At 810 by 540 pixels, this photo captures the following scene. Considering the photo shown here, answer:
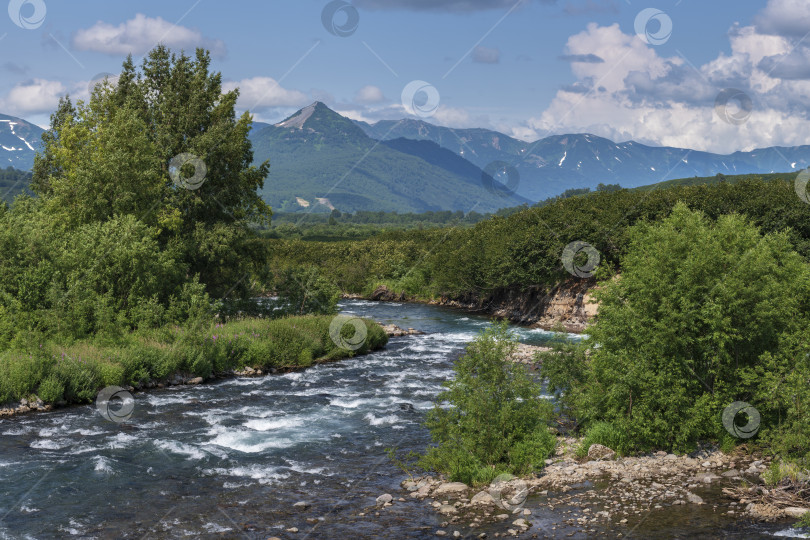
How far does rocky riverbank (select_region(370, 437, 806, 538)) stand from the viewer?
14.5m

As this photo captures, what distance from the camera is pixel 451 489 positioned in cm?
1688

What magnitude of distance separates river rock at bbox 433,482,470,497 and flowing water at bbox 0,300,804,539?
841 mm

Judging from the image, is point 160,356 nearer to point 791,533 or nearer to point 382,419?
point 382,419

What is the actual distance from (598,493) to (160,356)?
72.6 feet

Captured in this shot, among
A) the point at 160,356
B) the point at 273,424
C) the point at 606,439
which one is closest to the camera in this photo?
the point at 606,439

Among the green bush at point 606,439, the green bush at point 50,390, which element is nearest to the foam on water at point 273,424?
the green bush at point 50,390

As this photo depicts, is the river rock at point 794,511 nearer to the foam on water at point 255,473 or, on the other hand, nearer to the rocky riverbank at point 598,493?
the rocky riverbank at point 598,493

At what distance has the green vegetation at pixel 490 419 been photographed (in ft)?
58.5

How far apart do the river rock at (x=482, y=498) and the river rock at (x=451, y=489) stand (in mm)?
611

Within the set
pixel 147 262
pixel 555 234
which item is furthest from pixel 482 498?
pixel 555 234

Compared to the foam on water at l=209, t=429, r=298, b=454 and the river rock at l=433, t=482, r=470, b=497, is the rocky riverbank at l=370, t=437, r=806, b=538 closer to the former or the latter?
the river rock at l=433, t=482, r=470, b=497

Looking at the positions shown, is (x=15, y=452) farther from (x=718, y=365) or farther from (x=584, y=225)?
(x=584, y=225)

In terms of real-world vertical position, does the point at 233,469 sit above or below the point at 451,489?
below

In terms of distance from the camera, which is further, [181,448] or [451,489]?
[181,448]
